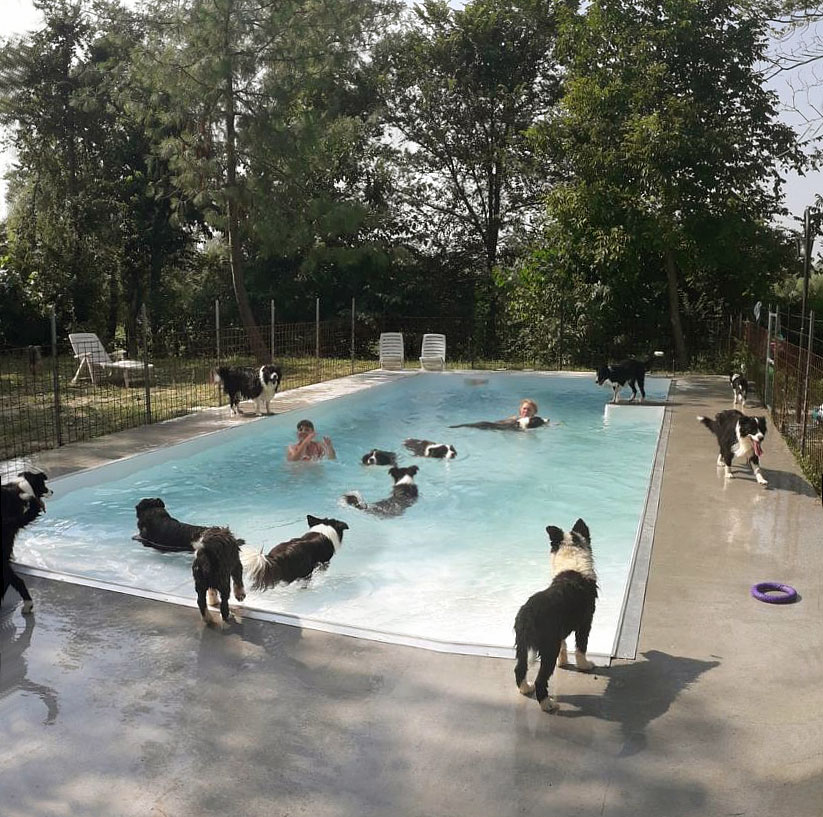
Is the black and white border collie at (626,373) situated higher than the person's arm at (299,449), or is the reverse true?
the black and white border collie at (626,373)

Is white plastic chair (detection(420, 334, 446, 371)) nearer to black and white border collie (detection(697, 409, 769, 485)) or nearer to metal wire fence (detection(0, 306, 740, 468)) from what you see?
metal wire fence (detection(0, 306, 740, 468))

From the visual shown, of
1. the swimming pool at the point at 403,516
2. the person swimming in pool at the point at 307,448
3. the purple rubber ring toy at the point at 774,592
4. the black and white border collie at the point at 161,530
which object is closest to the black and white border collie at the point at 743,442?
the swimming pool at the point at 403,516

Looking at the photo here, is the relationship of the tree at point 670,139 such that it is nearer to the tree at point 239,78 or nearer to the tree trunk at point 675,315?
the tree trunk at point 675,315

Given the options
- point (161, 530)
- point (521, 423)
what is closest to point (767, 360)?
point (521, 423)

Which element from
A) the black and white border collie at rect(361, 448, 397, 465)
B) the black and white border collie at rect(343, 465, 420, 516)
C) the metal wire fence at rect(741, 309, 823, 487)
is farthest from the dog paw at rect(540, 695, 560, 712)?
the black and white border collie at rect(361, 448, 397, 465)

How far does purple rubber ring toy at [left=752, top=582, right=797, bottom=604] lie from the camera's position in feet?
14.7

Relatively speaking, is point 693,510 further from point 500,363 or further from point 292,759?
point 500,363

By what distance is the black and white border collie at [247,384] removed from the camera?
11.1 meters

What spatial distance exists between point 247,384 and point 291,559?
255 inches

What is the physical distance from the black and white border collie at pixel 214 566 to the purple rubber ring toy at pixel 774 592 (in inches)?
111

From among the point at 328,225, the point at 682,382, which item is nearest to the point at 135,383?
the point at 328,225

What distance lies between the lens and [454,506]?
8164mm

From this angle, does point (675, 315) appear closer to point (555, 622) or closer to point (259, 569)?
point (259, 569)

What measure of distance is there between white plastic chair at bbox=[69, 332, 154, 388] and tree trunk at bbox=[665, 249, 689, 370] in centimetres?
1100
